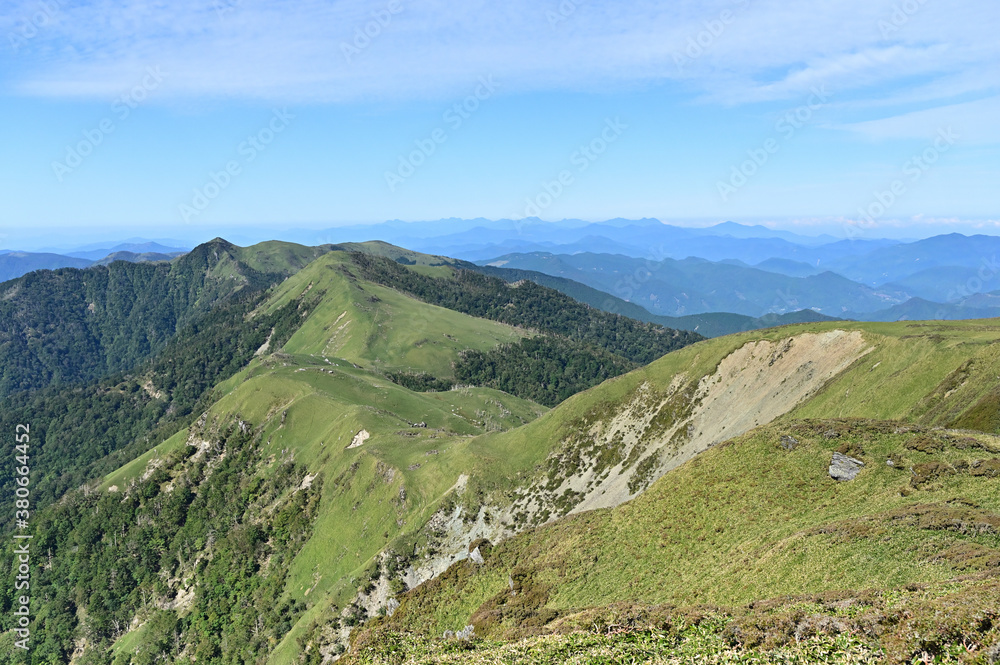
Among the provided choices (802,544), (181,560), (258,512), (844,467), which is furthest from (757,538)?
(181,560)

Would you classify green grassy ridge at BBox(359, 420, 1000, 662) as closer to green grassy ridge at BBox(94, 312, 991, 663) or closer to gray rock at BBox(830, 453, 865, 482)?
gray rock at BBox(830, 453, 865, 482)

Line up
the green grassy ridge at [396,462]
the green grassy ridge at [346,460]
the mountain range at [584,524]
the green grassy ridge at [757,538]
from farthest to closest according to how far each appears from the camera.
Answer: the green grassy ridge at [346,460] < the green grassy ridge at [396,462] < the green grassy ridge at [757,538] < the mountain range at [584,524]

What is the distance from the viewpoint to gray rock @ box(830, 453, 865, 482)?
55344 mm

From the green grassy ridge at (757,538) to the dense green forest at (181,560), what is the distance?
7223cm

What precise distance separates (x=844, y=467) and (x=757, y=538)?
13.4 m

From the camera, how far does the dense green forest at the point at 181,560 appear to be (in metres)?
128

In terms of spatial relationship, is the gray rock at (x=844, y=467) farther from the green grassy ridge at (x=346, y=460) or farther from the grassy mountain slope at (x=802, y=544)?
the green grassy ridge at (x=346, y=460)

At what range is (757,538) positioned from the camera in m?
50.0

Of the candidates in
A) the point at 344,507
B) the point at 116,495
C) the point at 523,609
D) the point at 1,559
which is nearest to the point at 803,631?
the point at 523,609

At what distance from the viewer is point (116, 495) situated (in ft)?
604

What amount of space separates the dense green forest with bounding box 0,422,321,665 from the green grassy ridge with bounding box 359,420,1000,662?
7223cm

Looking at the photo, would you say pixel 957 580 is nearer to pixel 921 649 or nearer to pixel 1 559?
pixel 921 649

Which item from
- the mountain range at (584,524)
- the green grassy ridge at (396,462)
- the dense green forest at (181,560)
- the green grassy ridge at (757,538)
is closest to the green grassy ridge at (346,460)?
the green grassy ridge at (396,462)

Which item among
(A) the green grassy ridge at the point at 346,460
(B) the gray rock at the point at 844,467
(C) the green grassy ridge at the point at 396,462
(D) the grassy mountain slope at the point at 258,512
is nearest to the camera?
(B) the gray rock at the point at 844,467
